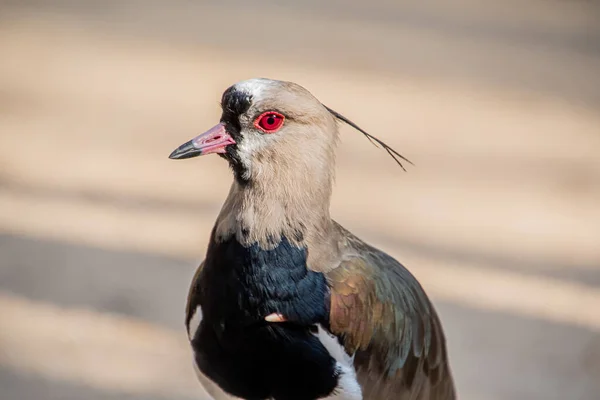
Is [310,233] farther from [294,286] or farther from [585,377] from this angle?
[585,377]

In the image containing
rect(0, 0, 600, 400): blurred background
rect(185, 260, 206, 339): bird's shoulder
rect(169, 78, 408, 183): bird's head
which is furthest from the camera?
rect(0, 0, 600, 400): blurred background

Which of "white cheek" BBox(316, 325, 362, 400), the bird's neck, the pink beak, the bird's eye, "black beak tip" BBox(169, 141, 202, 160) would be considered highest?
the bird's eye

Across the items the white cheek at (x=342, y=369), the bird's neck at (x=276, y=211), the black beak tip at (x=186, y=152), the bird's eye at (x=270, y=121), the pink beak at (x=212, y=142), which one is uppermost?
the bird's eye at (x=270, y=121)

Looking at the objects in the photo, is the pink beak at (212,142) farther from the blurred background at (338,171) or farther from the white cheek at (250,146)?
the blurred background at (338,171)

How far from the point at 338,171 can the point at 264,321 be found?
93cm

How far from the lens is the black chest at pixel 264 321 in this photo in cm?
108

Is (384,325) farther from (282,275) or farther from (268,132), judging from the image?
(268,132)

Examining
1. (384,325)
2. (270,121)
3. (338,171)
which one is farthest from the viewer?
(338,171)

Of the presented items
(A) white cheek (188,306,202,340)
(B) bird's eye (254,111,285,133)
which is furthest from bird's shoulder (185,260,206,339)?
(B) bird's eye (254,111,285,133)

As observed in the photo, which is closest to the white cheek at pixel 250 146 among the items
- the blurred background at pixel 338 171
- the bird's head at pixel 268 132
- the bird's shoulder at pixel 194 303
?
the bird's head at pixel 268 132

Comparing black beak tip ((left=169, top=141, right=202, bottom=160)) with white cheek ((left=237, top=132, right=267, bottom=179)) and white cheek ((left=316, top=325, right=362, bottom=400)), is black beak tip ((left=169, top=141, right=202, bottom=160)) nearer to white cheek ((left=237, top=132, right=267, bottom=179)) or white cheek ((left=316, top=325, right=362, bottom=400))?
white cheek ((left=237, top=132, right=267, bottom=179))

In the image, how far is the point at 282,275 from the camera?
3.56ft

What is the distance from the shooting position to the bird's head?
1.06m

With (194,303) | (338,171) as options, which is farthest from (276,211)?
(338,171)
